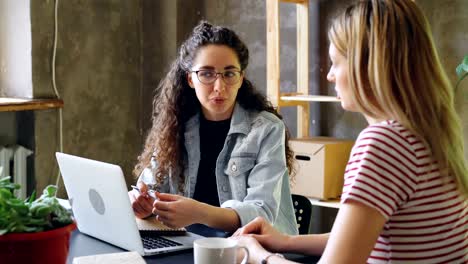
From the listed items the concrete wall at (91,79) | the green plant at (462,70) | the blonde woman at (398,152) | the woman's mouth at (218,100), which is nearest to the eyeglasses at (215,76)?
the woman's mouth at (218,100)

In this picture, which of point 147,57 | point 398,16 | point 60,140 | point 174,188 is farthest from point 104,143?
point 398,16

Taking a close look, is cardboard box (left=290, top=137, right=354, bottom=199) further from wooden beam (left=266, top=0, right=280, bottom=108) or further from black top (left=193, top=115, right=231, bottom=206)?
black top (left=193, top=115, right=231, bottom=206)

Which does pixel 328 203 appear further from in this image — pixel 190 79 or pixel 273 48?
pixel 190 79

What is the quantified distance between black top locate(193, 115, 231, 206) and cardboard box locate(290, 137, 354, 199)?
3.16 feet

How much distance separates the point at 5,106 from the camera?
3.17m

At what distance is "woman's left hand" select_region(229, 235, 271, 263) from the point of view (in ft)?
4.91

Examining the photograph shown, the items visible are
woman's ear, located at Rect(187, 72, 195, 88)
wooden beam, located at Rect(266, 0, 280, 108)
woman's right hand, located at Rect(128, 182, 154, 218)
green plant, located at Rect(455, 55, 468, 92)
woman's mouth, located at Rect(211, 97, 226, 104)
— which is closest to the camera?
woman's right hand, located at Rect(128, 182, 154, 218)

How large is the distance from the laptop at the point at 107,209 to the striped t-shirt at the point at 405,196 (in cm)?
58

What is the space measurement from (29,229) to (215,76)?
44.2 inches

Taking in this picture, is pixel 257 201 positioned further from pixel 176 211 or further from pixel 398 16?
pixel 398 16

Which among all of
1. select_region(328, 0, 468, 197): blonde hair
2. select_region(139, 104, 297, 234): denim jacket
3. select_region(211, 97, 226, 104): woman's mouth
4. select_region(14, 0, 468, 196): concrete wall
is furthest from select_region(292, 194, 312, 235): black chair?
select_region(14, 0, 468, 196): concrete wall

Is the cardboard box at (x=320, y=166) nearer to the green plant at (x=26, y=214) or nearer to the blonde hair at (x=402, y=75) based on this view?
the blonde hair at (x=402, y=75)

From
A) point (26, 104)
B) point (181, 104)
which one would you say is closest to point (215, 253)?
point (181, 104)

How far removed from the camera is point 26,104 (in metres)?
3.28
